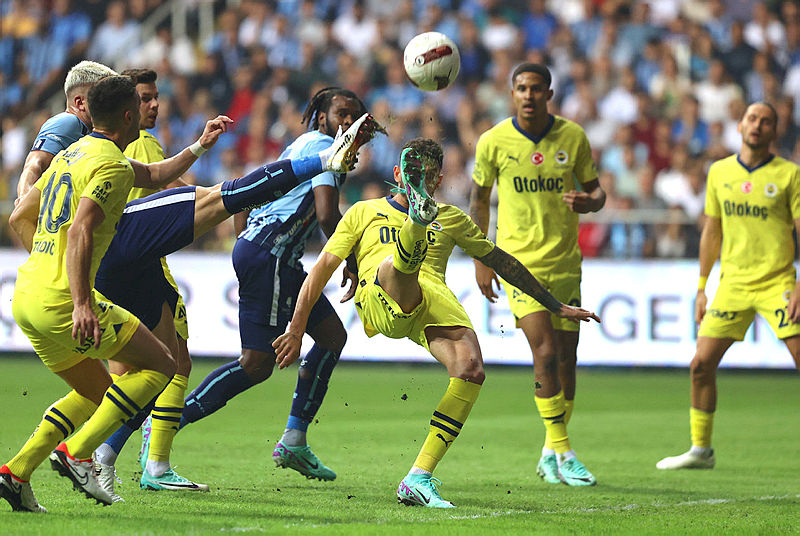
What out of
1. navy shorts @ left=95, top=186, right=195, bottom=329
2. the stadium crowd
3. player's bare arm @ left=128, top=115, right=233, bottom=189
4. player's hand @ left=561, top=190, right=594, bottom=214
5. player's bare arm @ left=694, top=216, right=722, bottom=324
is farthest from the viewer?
the stadium crowd

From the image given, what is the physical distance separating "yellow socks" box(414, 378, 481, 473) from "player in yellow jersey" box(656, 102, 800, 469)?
2523mm

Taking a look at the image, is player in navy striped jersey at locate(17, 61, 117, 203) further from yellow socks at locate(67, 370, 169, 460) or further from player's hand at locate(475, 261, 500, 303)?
player's hand at locate(475, 261, 500, 303)

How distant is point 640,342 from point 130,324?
9.91 meters

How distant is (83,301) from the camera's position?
5.25 m

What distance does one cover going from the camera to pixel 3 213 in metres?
17.1

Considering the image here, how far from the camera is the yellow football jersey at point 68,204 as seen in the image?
5.45 metres

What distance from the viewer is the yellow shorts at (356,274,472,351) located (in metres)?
6.38

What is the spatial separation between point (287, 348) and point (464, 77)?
534 inches

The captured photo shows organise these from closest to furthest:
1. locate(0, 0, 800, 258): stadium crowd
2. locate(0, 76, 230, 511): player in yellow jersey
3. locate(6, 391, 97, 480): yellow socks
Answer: locate(0, 76, 230, 511): player in yellow jersey, locate(6, 391, 97, 480): yellow socks, locate(0, 0, 800, 258): stadium crowd

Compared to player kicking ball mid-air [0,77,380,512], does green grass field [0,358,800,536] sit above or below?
below

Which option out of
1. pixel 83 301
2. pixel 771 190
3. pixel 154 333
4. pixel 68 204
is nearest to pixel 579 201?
pixel 771 190

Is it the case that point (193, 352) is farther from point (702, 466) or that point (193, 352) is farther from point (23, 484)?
point (23, 484)

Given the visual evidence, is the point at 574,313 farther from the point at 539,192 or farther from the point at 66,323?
the point at 66,323

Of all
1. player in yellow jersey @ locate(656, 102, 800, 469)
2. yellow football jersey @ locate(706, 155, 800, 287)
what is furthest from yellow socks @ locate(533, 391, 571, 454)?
yellow football jersey @ locate(706, 155, 800, 287)
